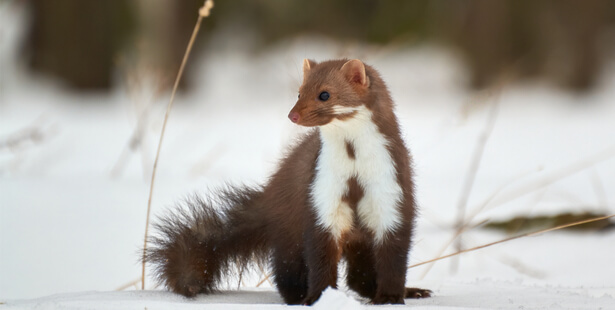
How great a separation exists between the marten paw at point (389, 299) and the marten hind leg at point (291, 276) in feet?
1.27

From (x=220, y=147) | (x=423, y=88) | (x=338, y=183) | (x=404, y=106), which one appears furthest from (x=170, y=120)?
(x=338, y=183)

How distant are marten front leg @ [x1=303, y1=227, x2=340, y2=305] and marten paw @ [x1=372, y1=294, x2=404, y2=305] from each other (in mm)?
196

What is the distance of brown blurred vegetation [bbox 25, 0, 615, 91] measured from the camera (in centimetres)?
1512

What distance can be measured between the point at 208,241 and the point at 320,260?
642 mm

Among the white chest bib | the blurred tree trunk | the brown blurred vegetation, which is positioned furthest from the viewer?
the brown blurred vegetation

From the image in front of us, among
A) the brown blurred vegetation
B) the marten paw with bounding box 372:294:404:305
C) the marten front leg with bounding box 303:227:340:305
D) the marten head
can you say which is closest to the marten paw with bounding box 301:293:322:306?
the marten front leg with bounding box 303:227:340:305

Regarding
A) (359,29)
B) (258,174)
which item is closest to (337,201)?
(258,174)

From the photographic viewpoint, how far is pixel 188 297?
3488 mm

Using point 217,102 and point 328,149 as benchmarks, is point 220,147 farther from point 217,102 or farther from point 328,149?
point 328,149

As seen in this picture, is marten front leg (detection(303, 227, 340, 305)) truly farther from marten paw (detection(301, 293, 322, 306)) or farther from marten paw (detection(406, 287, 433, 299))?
marten paw (detection(406, 287, 433, 299))

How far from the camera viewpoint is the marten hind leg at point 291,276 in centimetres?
356

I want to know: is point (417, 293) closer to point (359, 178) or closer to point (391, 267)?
point (391, 267)

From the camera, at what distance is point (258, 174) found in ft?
27.6

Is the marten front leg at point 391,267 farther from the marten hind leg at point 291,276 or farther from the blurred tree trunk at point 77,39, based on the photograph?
the blurred tree trunk at point 77,39
